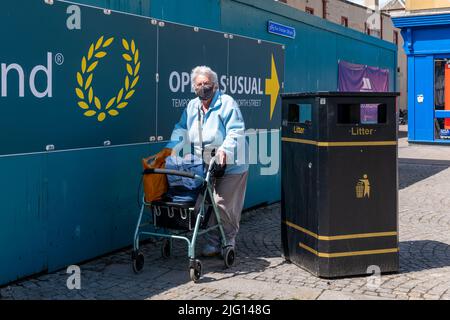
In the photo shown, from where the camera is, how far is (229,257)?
5.80 m

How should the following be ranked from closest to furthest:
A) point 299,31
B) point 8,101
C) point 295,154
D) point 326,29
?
point 8,101
point 295,154
point 299,31
point 326,29

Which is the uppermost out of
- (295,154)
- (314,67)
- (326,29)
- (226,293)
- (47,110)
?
(326,29)

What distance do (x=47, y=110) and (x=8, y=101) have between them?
17.9 inches

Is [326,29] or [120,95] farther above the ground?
[326,29]

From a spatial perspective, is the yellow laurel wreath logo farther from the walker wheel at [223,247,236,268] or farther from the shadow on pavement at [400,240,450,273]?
the shadow on pavement at [400,240,450,273]

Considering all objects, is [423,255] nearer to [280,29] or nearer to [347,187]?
[347,187]

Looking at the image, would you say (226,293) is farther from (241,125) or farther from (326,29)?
(326,29)

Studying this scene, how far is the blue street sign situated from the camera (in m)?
9.44

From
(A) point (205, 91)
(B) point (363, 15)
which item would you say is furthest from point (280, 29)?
(B) point (363, 15)

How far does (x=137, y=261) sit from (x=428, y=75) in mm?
17851

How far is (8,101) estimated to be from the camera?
4977mm

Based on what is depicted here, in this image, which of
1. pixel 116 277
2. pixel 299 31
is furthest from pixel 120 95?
pixel 299 31

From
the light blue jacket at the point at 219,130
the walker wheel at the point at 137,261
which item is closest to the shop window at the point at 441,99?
the light blue jacket at the point at 219,130

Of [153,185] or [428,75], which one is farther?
[428,75]
